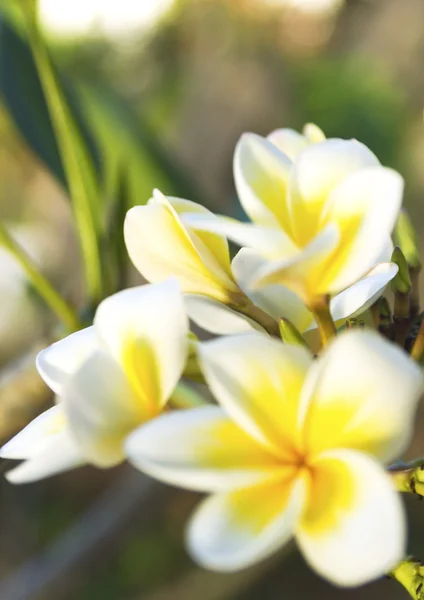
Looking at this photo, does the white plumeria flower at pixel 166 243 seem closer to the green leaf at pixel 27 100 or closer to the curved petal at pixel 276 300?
the curved petal at pixel 276 300

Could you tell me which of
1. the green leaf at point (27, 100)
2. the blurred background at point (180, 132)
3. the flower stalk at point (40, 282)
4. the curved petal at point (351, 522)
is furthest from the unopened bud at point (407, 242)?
the blurred background at point (180, 132)

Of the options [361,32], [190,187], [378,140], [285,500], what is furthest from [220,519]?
[361,32]

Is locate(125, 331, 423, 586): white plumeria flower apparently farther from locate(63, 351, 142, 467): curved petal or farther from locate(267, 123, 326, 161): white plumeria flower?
locate(267, 123, 326, 161): white plumeria flower

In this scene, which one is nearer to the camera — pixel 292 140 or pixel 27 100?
pixel 292 140

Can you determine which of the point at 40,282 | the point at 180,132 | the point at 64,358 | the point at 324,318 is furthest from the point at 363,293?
the point at 180,132

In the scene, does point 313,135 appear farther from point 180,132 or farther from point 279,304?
point 180,132

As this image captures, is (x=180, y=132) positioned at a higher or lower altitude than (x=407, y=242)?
lower

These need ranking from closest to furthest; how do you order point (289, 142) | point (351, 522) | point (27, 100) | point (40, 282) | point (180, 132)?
point (351, 522) → point (289, 142) → point (40, 282) → point (27, 100) → point (180, 132)

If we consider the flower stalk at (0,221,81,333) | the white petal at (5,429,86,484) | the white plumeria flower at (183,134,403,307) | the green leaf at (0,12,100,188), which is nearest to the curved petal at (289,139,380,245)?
the white plumeria flower at (183,134,403,307)
